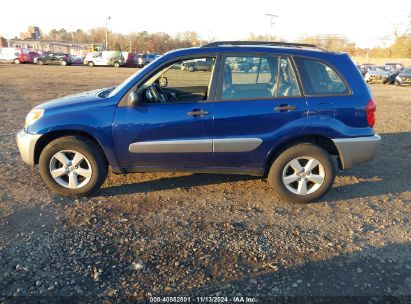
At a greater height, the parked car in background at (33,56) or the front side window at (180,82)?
the parked car in background at (33,56)

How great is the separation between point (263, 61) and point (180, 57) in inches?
39.2

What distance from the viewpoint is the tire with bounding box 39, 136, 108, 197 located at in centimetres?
393

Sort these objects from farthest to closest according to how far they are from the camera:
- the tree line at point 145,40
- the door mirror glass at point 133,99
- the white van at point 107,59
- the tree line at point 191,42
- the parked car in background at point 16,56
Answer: the tree line at point 145,40 < the tree line at point 191,42 < the white van at point 107,59 < the parked car in background at point 16,56 < the door mirror glass at point 133,99

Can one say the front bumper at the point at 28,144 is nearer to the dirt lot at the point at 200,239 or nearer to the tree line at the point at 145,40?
the dirt lot at the point at 200,239

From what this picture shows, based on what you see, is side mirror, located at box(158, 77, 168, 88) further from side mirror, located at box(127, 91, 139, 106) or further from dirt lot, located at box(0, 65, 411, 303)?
dirt lot, located at box(0, 65, 411, 303)

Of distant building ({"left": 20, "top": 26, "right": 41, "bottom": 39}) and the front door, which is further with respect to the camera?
distant building ({"left": 20, "top": 26, "right": 41, "bottom": 39})

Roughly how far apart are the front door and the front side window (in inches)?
0.6

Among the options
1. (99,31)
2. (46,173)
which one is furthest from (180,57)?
(99,31)

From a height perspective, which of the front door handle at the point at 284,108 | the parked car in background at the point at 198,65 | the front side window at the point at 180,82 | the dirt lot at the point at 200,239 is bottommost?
the dirt lot at the point at 200,239

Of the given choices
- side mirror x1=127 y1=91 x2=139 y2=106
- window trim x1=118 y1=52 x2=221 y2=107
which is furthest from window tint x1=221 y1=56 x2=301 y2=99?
side mirror x1=127 y1=91 x2=139 y2=106

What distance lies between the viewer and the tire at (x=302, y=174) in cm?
402

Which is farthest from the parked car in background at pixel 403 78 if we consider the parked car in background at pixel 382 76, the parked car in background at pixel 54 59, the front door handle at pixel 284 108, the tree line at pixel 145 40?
the tree line at pixel 145 40

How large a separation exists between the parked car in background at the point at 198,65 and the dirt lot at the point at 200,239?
5.17ft

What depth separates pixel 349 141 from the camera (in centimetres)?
398
